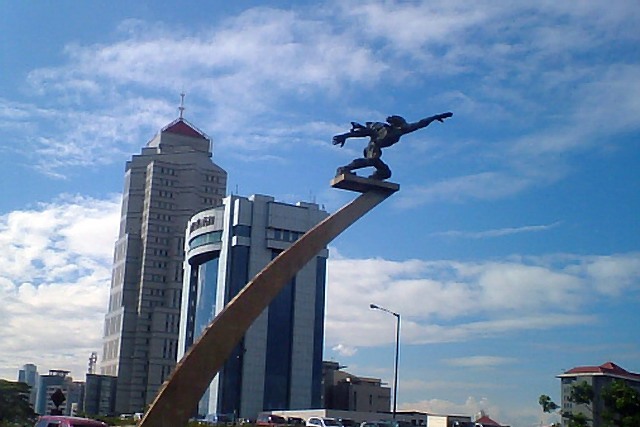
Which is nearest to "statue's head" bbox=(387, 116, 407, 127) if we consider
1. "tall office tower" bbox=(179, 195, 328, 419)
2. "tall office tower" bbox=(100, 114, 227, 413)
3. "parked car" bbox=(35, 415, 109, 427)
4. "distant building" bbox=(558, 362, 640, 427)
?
"parked car" bbox=(35, 415, 109, 427)

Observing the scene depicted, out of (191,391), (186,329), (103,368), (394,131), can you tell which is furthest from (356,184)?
(103,368)

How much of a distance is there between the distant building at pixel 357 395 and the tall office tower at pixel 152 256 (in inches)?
1141

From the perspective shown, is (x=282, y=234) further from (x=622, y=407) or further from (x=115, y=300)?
(x=622, y=407)

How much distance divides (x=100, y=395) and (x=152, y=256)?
24.1 meters

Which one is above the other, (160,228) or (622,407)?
(160,228)

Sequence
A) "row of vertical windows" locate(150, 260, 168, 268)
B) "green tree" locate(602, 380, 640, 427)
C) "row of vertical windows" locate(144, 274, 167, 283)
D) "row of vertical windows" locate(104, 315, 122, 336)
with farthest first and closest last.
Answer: "row of vertical windows" locate(104, 315, 122, 336) → "row of vertical windows" locate(150, 260, 168, 268) → "row of vertical windows" locate(144, 274, 167, 283) → "green tree" locate(602, 380, 640, 427)

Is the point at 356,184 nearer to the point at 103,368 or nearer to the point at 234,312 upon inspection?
the point at 234,312

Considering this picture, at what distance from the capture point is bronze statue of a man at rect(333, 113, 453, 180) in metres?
33.1

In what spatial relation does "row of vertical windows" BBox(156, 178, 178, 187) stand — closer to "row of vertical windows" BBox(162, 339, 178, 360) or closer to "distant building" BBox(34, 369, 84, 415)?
"row of vertical windows" BBox(162, 339, 178, 360)

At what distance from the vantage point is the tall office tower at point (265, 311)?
109 m

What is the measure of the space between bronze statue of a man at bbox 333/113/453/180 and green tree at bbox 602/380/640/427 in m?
25.9

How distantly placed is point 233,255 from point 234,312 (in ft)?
283

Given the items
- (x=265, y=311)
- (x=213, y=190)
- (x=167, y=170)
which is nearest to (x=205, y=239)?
(x=265, y=311)

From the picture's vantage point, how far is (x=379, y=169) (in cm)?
3338
